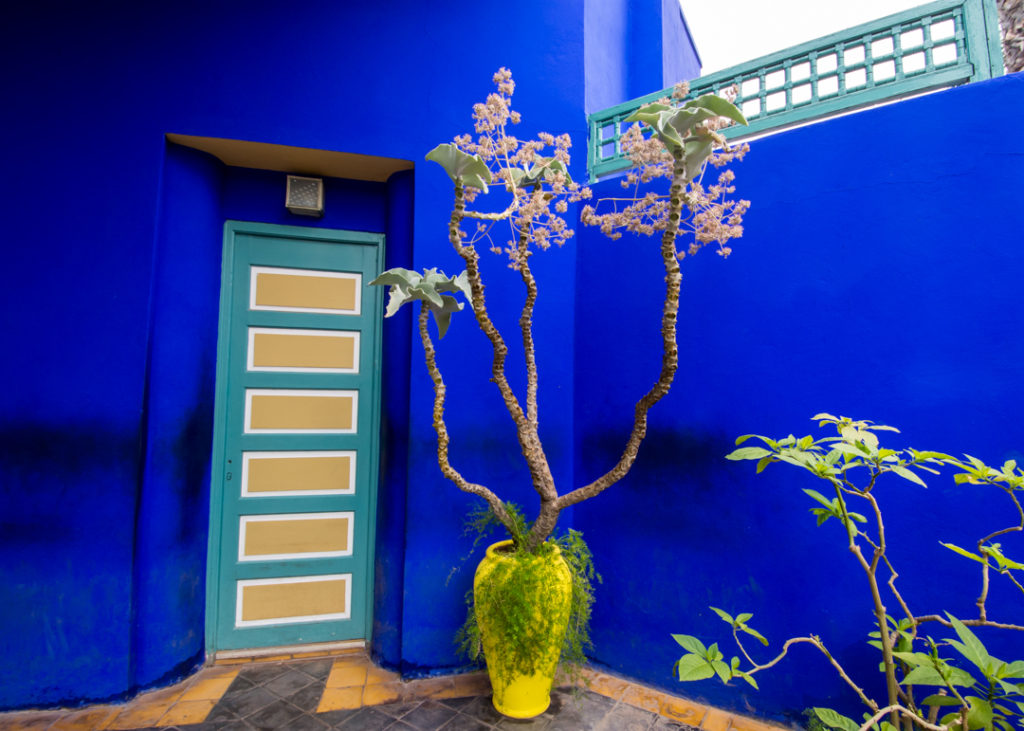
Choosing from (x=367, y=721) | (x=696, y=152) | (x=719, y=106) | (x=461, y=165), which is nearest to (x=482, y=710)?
(x=367, y=721)

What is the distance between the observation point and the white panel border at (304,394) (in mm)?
2902

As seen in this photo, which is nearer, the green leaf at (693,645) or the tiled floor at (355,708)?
the green leaf at (693,645)

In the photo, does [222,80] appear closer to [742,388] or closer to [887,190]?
[742,388]

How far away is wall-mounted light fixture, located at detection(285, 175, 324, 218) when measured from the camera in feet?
9.55

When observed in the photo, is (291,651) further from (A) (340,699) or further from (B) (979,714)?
(B) (979,714)

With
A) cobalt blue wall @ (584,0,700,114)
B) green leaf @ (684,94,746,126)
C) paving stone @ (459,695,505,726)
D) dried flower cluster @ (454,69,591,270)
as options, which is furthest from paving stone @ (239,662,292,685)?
cobalt blue wall @ (584,0,700,114)

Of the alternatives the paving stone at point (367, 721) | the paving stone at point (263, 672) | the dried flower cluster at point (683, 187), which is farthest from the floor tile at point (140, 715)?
the dried flower cluster at point (683, 187)

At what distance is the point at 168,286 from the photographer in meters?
2.62

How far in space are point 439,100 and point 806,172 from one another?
1.87 m

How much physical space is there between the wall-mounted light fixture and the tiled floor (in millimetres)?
2446

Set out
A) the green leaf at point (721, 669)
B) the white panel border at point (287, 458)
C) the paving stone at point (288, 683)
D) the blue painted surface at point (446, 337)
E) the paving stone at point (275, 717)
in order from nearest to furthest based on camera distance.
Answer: the green leaf at point (721, 669)
the blue painted surface at point (446, 337)
the paving stone at point (275, 717)
the paving stone at point (288, 683)
the white panel border at point (287, 458)

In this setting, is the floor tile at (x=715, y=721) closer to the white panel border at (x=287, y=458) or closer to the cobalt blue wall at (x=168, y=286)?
the cobalt blue wall at (x=168, y=286)

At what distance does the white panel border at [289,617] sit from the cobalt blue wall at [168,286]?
0.62 feet

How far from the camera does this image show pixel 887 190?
2156 millimetres
